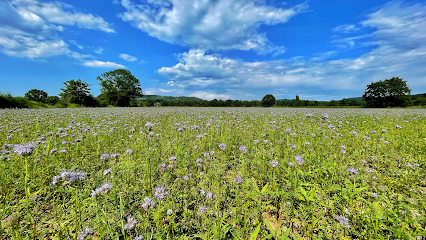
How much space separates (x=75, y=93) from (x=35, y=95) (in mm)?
39113

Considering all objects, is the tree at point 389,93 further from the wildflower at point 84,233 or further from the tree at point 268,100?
the wildflower at point 84,233

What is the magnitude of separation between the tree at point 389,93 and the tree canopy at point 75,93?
89334mm

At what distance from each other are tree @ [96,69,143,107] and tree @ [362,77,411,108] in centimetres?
8085

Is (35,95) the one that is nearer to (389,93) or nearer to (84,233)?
(84,233)

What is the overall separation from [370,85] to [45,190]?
257 ft

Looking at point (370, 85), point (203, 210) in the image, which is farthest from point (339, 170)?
point (370, 85)

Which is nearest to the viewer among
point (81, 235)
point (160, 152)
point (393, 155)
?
point (81, 235)

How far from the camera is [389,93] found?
49.8m

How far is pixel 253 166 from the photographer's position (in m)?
3.42

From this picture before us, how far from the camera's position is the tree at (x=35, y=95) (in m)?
61.2

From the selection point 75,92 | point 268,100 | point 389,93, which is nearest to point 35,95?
point 75,92

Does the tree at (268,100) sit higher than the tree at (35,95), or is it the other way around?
the tree at (35,95)

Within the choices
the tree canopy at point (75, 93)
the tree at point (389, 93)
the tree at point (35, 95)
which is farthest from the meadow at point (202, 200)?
the tree at point (35, 95)

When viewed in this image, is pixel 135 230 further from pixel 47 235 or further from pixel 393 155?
pixel 393 155
